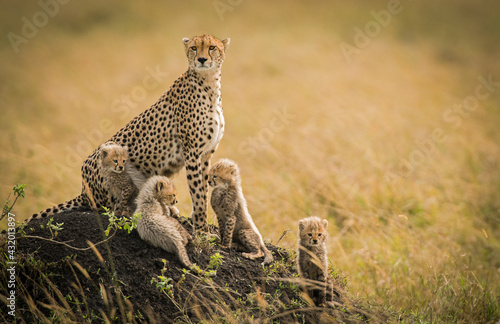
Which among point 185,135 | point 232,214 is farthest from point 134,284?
point 185,135

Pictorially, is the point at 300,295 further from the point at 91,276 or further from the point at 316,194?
the point at 316,194

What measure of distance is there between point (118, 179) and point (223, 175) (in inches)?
31.9

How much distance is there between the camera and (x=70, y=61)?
48.0 feet

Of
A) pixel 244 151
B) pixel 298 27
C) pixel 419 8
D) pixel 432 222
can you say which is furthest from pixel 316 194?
pixel 419 8

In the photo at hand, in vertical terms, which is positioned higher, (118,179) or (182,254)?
(118,179)

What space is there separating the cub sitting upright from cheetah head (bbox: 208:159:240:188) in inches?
30.1

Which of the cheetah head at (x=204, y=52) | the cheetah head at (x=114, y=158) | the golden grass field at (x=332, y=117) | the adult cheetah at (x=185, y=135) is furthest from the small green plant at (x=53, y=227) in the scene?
the cheetah head at (x=204, y=52)

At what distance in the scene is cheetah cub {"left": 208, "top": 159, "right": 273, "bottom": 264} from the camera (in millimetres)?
3938

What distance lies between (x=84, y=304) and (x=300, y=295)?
1.39 metres

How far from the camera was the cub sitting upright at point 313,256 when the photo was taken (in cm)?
352

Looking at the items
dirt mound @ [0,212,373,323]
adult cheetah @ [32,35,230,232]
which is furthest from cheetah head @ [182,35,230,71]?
dirt mound @ [0,212,373,323]

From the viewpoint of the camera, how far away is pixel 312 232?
357 cm

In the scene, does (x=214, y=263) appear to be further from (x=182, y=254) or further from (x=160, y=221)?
(x=160, y=221)

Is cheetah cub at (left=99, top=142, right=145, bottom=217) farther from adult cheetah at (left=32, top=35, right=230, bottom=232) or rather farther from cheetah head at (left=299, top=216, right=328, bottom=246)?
cheetah head at (left=299, top=216, right=328, bottom=246)
